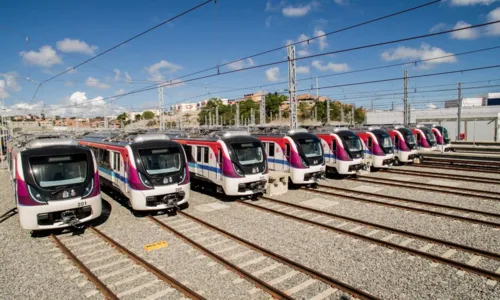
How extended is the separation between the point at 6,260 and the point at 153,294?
186 inches

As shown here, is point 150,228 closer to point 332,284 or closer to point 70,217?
point 70,217

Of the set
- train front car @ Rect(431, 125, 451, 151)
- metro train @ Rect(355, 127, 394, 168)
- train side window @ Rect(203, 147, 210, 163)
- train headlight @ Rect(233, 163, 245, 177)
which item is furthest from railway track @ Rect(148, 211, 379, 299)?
train front car @ Rect(431, 125, 451, 151)

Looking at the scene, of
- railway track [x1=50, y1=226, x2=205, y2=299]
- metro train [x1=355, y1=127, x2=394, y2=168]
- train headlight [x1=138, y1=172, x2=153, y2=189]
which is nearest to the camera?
railway track [x1=50, y1=226, x2=205, y2=299]

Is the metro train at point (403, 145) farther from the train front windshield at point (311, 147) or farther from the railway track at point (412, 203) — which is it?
the railway track at point (412, 203)

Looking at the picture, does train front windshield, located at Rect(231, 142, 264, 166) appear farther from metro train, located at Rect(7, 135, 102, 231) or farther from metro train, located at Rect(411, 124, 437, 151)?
metro train, located at Rect(411, 124, 437, 151)

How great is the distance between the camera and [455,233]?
972 centimetres

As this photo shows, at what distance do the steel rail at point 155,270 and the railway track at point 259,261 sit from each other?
1.24 m

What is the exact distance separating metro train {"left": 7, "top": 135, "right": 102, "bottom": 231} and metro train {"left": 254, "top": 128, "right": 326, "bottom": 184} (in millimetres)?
8848

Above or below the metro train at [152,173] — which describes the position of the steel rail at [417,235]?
below

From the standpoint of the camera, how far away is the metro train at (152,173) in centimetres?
1127

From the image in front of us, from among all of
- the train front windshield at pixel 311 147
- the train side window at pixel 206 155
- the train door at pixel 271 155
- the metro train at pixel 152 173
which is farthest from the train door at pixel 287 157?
the metro train at pixel 152 173

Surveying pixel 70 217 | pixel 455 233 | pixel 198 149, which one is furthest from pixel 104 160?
pixel 455 233

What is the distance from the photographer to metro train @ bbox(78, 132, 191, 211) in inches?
444

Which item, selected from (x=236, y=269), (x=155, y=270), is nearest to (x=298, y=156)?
(x=236, y=269)
